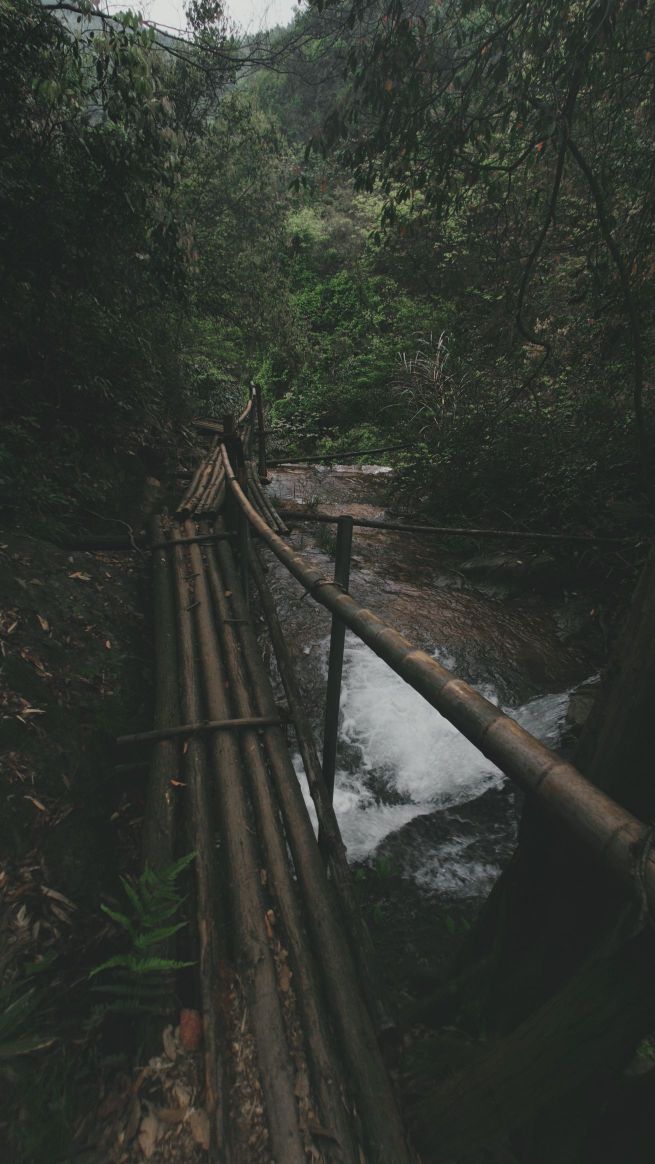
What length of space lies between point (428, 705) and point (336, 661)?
9.31 feet

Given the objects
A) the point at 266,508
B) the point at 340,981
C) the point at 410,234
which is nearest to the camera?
the point at 340,981

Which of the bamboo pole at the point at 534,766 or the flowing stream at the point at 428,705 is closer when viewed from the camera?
the bamboo pole at the point at 534,766

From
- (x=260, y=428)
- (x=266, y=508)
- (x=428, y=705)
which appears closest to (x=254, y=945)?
(x=428, y=705)

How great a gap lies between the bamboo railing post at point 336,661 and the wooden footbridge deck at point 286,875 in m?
0.02

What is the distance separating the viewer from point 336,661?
7.16 feet

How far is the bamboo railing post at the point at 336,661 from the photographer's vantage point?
2.13 meters

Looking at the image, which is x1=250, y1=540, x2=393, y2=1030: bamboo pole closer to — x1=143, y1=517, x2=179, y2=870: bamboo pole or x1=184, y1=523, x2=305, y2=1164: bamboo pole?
x1=184, y1=523, x2=305, y2=1164: bamboo pole

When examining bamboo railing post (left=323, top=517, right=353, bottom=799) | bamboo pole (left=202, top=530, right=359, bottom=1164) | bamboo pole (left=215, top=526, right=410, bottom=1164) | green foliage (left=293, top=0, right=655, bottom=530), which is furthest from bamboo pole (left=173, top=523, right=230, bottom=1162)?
green foliage (left=293, top=0, right=655, bottom=530)

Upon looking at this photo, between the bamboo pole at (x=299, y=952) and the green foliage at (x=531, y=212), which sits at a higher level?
the green foliage at (x=531, y=212)

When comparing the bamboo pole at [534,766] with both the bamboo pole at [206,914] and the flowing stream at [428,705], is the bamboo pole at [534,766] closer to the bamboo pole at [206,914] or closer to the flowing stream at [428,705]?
the bamboo pole at [206,914]

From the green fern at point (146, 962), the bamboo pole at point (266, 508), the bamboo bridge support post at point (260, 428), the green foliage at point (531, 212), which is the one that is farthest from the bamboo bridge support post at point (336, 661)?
the bamboo bridge support post at point (260, 428)

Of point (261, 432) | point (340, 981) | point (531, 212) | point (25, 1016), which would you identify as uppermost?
point (531, 212)

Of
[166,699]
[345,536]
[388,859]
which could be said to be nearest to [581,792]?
[345,536]

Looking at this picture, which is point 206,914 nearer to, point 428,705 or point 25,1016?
point 25,1016
